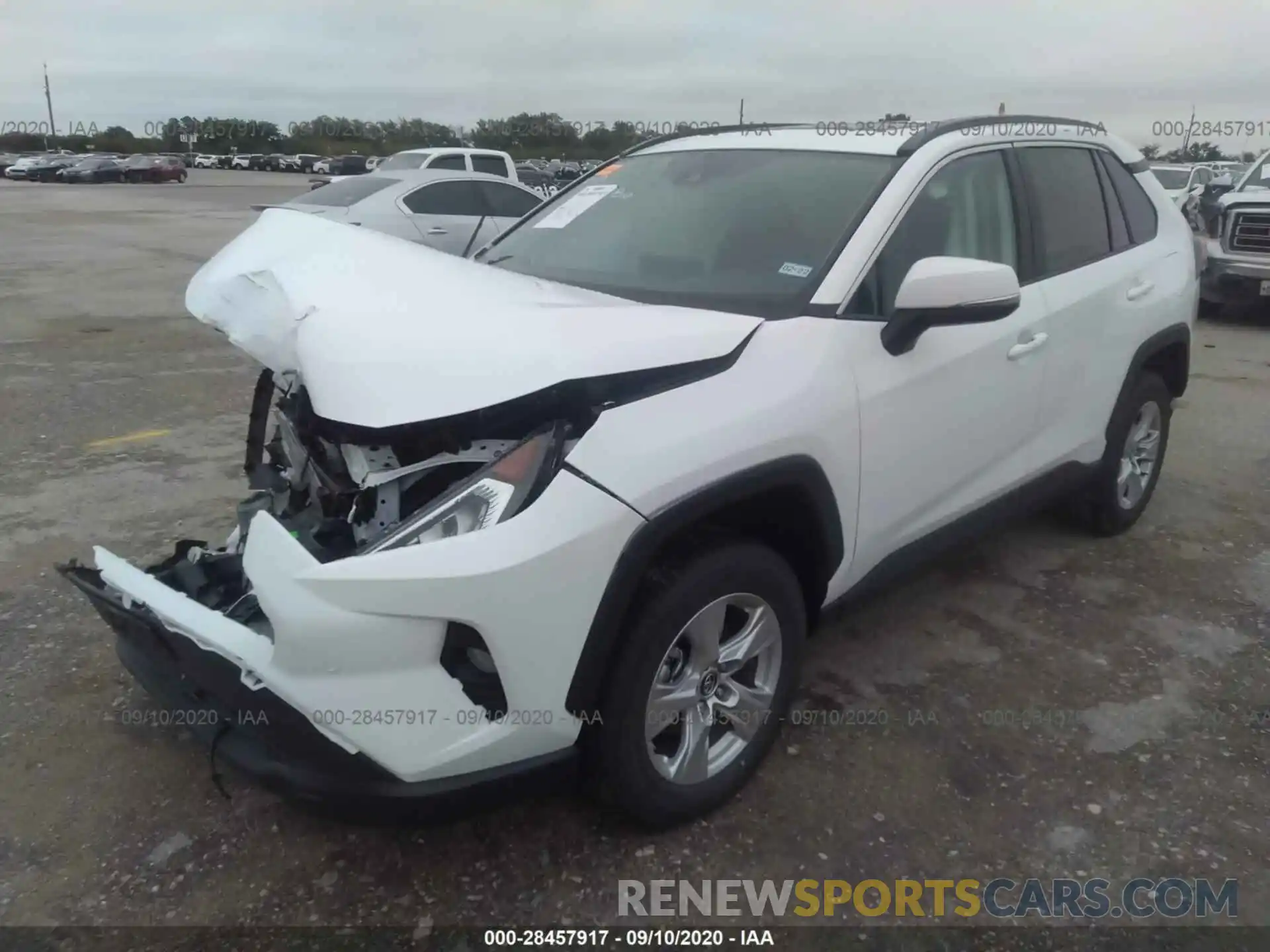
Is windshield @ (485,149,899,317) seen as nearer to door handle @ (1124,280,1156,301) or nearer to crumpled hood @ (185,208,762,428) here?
crumpled hood @ (185,208,762,428)

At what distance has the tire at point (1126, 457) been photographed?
4.16 m

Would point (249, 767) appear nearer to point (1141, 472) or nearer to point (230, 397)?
point (1141, 472)

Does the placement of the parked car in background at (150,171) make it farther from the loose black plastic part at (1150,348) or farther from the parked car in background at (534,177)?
the loose black plastic part at (1150,348)

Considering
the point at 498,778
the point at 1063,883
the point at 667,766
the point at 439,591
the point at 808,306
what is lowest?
the point at 1063,883

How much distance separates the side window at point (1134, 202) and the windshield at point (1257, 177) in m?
8.29

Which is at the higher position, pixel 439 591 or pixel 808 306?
pixel 808 306

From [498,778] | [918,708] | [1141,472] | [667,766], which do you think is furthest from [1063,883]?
[1141,472]

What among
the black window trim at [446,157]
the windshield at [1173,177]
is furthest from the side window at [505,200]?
the windshield at [1173,177]

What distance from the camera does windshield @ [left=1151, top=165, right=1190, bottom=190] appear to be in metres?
16.6

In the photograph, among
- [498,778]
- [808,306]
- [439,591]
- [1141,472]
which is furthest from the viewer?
[1141,472]

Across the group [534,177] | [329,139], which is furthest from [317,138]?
[534,177]

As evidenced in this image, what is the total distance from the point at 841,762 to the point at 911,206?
1.70 m

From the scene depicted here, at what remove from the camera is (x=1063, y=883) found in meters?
2.50

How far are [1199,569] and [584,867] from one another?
3.18 meters
